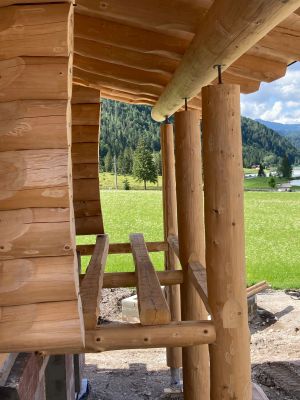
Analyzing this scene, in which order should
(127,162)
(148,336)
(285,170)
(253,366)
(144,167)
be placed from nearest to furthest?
(148,336) → (253,366) → (144,167) → (127,162) → (285,170)

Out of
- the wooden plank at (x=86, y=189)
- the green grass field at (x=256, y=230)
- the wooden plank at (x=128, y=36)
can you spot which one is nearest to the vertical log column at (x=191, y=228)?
the wooden plank at (x=128, y=36)

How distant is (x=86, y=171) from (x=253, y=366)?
4.04m

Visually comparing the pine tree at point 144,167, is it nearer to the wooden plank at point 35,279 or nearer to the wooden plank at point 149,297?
the wooden plank at point 149,297

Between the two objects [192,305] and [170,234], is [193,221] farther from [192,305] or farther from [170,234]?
[170,234]

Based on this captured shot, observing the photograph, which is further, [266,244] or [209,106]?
[266,244]

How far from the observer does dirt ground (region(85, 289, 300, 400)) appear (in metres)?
Result: 7.05

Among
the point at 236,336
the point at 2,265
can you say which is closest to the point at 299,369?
the point at 236,336

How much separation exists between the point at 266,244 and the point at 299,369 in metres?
17.9

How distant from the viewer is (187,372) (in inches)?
165

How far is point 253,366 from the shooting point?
314 inches

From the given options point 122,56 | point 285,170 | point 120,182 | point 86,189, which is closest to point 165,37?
point 122,56

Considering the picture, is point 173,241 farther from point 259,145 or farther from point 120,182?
point 259,145

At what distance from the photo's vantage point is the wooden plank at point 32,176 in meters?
1.98

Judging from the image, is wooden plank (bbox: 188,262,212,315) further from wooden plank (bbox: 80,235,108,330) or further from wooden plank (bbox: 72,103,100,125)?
wooden plank (bbox: 72,103,100,125)
